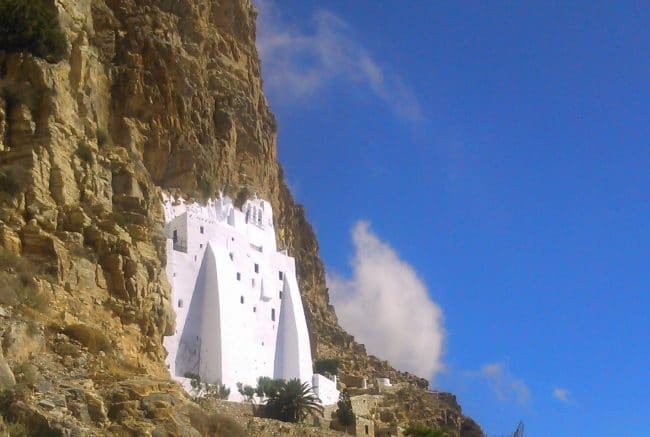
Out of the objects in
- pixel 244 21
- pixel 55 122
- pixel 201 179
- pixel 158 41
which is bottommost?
pixel 55 122

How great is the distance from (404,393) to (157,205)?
18.2 m

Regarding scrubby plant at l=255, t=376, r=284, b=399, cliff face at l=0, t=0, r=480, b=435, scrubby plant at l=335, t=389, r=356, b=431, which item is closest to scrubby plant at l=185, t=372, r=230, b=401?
scrubby plant at l=255, t=376, r=284, b=399

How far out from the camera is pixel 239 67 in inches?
1734

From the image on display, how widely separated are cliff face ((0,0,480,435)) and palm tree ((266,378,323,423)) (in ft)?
19.6

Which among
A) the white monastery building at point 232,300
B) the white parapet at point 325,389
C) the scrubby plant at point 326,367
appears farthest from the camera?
the scrubby plant at point 326,367

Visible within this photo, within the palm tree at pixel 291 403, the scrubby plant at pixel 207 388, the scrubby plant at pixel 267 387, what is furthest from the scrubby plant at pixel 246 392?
the palm tree at pixel 291 403

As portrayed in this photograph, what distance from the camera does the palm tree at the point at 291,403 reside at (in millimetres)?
33500

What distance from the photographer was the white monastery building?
34938 mm

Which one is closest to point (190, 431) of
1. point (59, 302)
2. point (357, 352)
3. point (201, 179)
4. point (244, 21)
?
point (59, 302)

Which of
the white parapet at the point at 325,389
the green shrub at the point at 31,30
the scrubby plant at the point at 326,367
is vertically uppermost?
the green shrub at the point at 31,30

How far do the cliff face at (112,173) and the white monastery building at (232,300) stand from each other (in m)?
1.47

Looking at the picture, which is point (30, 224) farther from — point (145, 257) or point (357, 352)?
point (357, 352)

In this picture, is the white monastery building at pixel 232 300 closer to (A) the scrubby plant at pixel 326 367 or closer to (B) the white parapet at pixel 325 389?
(B) the white parapet at pixel 325 389

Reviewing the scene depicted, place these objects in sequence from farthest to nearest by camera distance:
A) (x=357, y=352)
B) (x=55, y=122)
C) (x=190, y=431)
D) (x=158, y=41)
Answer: (x=357, y=352) → (x=158, y=41) → (x=55, y=122) → (x=190, y=431)
